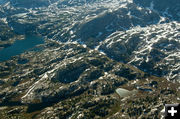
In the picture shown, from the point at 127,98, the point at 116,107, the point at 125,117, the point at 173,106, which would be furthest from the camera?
the point at 127,98

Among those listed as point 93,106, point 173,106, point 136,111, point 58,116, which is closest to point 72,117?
point 58,116

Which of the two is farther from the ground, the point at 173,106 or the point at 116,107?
the point at 173,106

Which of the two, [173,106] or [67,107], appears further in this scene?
[67,107]

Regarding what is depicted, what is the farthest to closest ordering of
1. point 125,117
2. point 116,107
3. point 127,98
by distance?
point 127,98
point 116,107
point 125,117

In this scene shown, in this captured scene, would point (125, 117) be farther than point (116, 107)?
No

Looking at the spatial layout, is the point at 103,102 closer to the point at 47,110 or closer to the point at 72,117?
the point at 72,117

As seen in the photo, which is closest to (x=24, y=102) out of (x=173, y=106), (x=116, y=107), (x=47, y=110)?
(x=47, y=110)

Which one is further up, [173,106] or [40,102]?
[173,106]

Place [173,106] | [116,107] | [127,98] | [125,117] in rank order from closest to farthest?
[173,106]
[125,117]
[116,107]
[127,98]

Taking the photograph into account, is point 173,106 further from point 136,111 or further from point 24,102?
point 24,102
